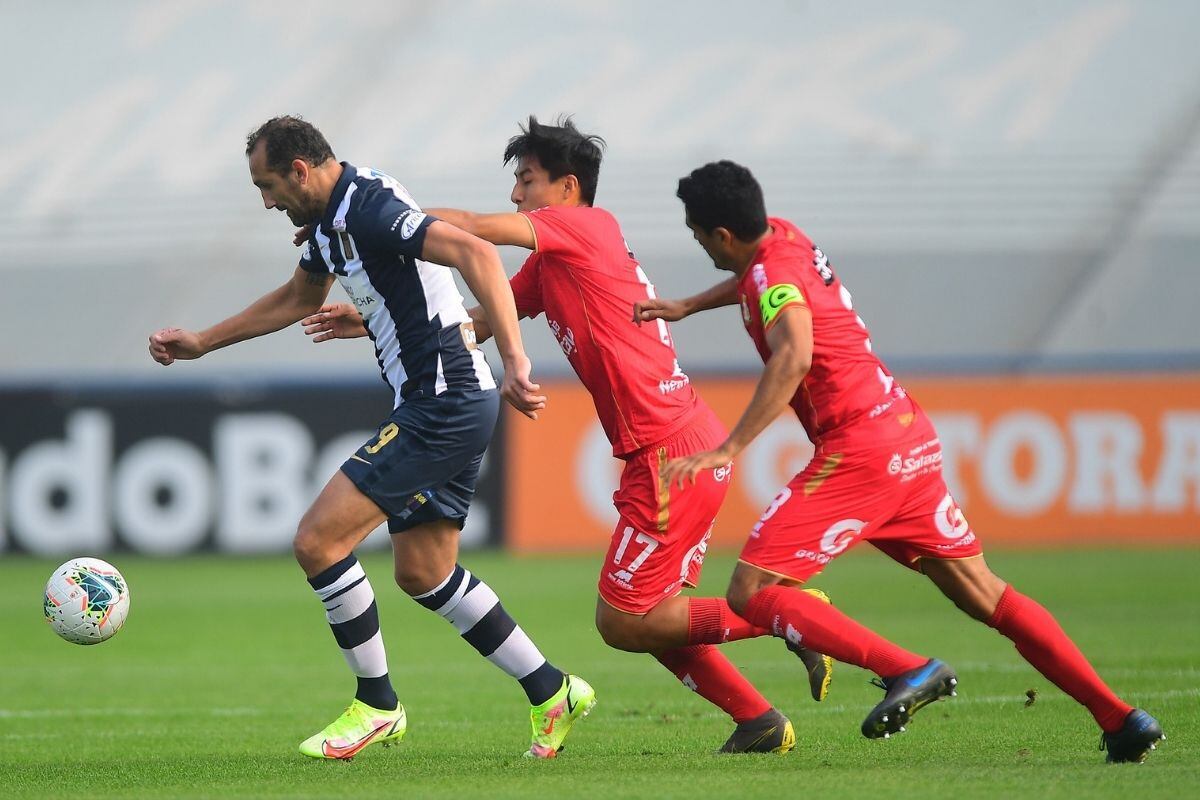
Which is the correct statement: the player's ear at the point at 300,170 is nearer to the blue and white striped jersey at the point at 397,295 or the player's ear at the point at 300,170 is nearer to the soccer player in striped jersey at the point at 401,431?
the soccer player in striped jersey at the point at 401,431

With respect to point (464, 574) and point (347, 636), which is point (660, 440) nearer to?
point (464, 574)

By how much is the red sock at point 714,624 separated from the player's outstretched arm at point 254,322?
6.56ft

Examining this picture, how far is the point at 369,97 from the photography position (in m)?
25.0

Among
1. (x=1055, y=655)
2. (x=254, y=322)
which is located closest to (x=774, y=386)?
(x=1055, y=655)

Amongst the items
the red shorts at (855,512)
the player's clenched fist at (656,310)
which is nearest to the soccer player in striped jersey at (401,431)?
the player's clenched fist at (656,310)

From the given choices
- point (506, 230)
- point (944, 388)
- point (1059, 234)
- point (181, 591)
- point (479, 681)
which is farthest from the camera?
point (1059, 234)

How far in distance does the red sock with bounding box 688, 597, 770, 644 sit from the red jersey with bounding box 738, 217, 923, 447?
767 millimetres

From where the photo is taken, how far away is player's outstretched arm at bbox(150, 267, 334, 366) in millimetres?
6758

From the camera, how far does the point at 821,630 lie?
5.55 m

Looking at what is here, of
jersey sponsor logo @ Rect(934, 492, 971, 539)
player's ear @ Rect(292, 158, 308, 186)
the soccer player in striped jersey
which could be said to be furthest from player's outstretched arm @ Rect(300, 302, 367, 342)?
jersey sponsor logo @ Rect(934, 492, 971, 539)

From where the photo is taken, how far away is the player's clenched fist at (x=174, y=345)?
6.79 m

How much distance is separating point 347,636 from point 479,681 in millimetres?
3197

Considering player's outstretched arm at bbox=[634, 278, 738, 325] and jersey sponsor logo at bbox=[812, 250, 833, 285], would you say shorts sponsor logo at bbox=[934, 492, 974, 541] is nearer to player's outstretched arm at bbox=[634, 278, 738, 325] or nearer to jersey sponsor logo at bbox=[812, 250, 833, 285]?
jersey sponsor logo at bbox=[812, 250, 833, 285]

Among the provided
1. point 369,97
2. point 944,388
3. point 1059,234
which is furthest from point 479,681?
point 369,97
